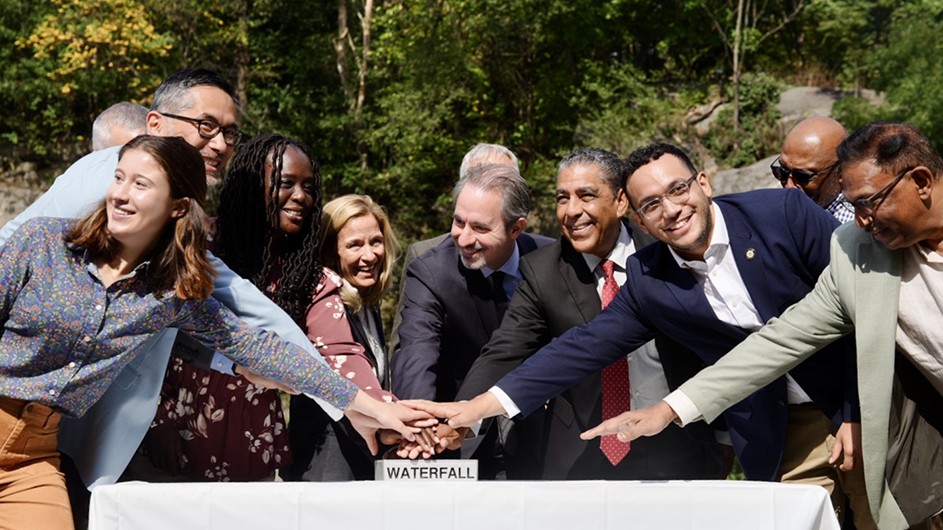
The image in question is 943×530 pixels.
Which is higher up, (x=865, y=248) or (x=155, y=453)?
(x=865, y=248)

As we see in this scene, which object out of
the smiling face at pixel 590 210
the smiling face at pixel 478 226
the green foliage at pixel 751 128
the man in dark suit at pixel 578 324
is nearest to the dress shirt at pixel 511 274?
the smiling face at pixel 478 226

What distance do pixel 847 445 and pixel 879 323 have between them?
48 cm

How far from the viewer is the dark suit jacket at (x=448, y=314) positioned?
13.6 feet

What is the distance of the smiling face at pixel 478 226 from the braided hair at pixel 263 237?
0.58 m

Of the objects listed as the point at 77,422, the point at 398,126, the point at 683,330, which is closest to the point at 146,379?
the point at 77,422

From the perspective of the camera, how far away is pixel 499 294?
167 inches

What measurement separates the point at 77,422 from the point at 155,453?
54 cm

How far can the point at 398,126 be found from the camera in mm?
15914

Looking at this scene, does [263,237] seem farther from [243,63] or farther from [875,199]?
[243,63]

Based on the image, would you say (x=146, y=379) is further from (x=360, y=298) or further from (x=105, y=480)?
(x=360, y=298)

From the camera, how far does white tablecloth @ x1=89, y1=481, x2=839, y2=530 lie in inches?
104

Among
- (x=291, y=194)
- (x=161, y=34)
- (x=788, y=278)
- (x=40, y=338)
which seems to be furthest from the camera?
(x=161, y=34)

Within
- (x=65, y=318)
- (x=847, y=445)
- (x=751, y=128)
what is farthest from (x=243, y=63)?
(x=847, y=445)

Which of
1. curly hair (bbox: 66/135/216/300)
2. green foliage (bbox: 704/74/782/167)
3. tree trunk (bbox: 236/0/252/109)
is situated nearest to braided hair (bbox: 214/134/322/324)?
curly hair (bbox: 66/135/216/300)
